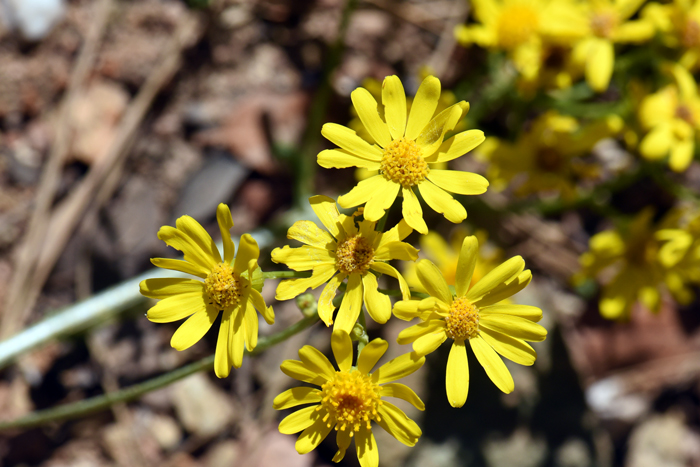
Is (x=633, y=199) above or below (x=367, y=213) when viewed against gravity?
above

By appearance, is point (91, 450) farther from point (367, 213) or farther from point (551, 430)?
point (551, 430)

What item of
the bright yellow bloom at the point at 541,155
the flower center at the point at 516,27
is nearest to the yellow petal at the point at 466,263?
the bright yellow bloom at the point at 541,155

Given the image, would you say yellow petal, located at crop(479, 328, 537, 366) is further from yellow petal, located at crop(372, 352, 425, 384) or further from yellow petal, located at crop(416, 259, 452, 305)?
yellow petal, located at crop(372, 352, 425, 384)

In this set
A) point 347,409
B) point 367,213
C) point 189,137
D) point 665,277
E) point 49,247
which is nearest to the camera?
point 367,213

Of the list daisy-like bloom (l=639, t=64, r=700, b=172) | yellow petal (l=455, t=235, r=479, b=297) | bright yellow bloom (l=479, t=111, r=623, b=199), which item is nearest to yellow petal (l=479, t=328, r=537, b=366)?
yellow petal (l=455, t=235, r=479, b=297)

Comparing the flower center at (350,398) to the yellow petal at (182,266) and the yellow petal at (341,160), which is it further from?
the yellow petal at (341,160)

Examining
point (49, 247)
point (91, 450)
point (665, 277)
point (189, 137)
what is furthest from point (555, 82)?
point (91, 450)

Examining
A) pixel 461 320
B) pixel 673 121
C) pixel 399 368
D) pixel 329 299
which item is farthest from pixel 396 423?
pixel 673 121
